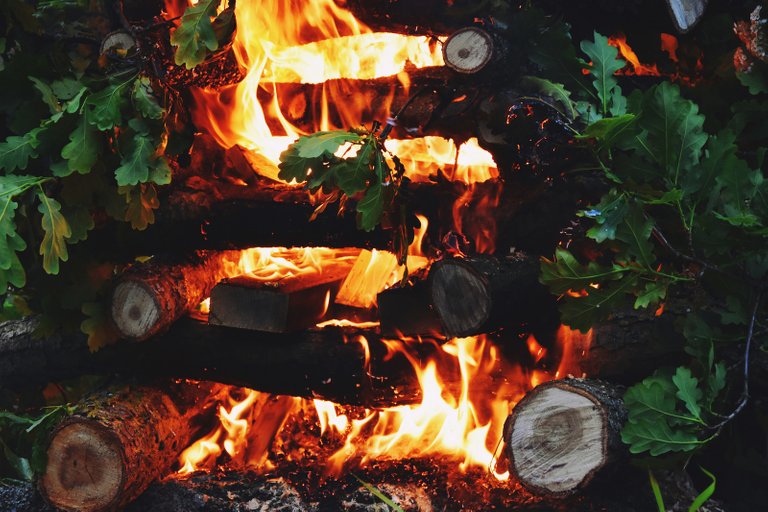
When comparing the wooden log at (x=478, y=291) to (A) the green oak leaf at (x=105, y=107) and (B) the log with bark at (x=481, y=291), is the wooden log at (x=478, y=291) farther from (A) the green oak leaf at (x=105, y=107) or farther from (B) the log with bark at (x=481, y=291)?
(A) the green oak leaf at (x=105, y=107)

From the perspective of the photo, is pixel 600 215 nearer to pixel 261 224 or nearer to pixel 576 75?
pixel 576 75

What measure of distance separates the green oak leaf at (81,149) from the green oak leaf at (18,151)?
128mm

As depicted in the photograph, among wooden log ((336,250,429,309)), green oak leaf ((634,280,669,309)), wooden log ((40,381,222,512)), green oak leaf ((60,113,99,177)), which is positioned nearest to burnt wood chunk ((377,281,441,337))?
wooden log ((336,250,429,309))

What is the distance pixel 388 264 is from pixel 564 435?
1.23 metres

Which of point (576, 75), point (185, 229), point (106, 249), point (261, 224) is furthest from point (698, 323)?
point (106, 249)

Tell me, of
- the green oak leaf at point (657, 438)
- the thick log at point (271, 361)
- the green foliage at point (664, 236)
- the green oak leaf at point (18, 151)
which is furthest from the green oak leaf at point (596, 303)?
the green oak leaf at point (18, 151)

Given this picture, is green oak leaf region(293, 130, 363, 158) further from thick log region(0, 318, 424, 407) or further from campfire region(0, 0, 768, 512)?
thick log region(0, 318, 424, 407)

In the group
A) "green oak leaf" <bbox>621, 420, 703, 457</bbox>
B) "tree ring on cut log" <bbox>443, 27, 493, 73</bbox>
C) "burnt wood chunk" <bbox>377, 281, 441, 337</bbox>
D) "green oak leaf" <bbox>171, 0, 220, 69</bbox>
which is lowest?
"green oak leaf" <bbox>621, 420, 703, 457</bbox>

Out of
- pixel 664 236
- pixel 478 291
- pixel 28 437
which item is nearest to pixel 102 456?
pixel 28 437

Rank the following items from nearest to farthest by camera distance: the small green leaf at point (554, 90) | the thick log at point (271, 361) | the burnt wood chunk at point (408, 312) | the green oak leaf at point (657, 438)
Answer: the green oak leaf at point (657, 438)
the small green leaf at point (554, 90)
the burnt wood chunk at point (408, 312)
the thick log at point (271, 361)

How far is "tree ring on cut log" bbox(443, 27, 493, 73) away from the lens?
8.98 ft

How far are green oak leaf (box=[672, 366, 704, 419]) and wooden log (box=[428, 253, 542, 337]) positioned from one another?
674 mm

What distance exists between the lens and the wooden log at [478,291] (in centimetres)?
264

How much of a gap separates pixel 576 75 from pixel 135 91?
5.39ft
